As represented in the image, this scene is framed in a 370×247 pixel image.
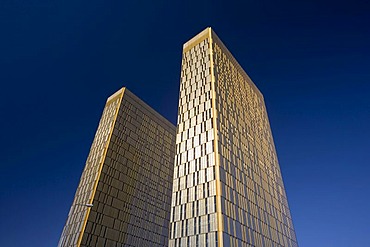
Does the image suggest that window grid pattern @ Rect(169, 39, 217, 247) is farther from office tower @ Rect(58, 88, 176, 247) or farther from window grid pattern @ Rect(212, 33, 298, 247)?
office tower @ Rect(58, 88, 176, 247)

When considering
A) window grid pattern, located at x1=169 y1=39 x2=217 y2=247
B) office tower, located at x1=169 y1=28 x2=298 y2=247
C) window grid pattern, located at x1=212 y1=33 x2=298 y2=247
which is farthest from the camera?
window grid pattern, located at x1=212 y1=33 x2=298 y2=247

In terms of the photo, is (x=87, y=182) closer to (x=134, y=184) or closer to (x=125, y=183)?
(x=125, y=183)

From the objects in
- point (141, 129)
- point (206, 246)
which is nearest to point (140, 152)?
point (141, 129)

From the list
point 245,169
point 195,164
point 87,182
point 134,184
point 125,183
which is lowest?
point 195,164

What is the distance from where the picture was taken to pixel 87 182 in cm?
7100

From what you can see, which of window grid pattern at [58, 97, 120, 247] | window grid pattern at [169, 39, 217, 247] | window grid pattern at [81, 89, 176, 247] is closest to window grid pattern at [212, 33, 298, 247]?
window grid pattern at [169, 39, 217, 247]

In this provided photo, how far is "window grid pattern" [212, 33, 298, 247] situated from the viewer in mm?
47594

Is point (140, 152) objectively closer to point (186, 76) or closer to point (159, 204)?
point (159, 204)

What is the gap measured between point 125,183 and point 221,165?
3606 cm

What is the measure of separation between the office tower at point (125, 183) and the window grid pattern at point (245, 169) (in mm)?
31495

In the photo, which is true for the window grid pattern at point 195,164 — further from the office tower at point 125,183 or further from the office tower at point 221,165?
the office tower at point 125,183

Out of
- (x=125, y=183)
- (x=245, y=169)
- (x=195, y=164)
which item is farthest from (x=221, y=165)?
(x=125, y=183)

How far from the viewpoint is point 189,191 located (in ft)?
164

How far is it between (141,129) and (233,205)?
161ft
